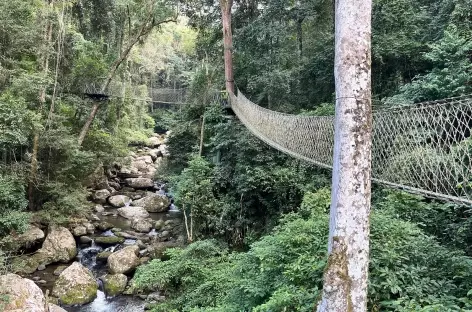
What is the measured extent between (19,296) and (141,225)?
3.50 metres

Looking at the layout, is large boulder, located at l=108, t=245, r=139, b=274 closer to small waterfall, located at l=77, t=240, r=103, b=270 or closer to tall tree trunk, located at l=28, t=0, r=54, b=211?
small waterfall, located at l=77, t=240, r=103, b=270

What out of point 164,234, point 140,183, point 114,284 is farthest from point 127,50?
point 114,284

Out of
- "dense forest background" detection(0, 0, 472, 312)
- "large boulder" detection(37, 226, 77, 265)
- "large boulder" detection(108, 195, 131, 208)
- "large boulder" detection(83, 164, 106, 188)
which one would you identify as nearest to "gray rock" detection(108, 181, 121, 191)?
"large boulder" detection(83, 164, 106, 188)

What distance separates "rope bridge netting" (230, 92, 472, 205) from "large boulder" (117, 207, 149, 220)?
13.4 ft

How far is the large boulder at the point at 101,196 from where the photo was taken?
8.65m

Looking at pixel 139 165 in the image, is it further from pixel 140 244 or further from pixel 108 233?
pixel 140 244

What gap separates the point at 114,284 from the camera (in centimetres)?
505

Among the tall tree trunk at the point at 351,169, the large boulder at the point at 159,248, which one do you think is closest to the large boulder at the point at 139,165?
the large boulder at the point at 159,248

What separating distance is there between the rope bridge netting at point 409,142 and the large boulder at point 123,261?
2.87 metres

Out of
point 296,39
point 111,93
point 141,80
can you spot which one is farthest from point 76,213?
point 141,80

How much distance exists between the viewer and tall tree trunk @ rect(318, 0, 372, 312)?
1.58m

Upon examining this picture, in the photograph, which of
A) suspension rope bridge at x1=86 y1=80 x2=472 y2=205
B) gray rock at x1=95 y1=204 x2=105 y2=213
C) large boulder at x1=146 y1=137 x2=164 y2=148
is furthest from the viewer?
large boulder at x1=146 y1=137 x2=164 y2=148

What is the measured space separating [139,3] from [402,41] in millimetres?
5947

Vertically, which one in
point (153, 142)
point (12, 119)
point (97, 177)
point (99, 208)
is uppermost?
point (12, 119)
